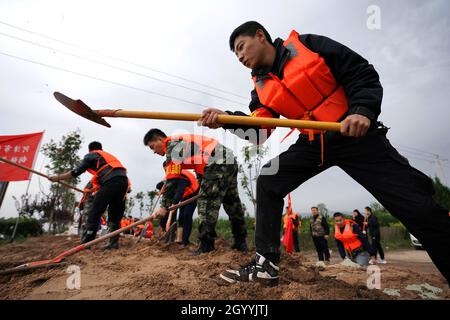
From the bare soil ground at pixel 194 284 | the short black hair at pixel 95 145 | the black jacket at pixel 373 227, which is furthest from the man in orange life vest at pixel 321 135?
the black jacket at pixel 373 227

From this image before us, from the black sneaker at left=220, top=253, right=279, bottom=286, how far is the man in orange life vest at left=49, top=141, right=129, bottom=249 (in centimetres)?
347

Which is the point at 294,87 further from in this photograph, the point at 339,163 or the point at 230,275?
the point at 230,275

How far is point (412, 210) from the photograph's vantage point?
152 centimetres

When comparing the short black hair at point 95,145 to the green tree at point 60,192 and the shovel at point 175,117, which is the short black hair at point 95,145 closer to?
the shovel at point 175,117

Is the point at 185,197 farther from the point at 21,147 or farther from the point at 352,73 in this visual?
the point at 21,147

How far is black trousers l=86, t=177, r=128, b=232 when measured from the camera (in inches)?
185

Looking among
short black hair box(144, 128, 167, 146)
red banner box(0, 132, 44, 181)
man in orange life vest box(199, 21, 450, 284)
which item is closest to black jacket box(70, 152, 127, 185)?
short black hair box(144, 128, 167, 146)

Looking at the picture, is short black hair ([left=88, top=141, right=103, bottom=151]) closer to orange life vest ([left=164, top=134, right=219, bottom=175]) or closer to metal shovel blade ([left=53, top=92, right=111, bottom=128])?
orange life vest ([left=164, top=134, right=219, bottom=175])

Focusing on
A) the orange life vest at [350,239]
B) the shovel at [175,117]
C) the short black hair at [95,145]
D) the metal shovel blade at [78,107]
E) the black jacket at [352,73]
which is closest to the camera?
the black jacket at [352,73]

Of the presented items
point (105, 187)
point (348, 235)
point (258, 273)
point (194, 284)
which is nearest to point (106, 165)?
point (105, 187)

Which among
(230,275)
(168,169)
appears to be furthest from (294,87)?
(168,169)

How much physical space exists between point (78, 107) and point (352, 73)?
2358mm

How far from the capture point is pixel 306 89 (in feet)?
6.10

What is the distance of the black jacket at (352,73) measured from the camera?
5.23 ft
